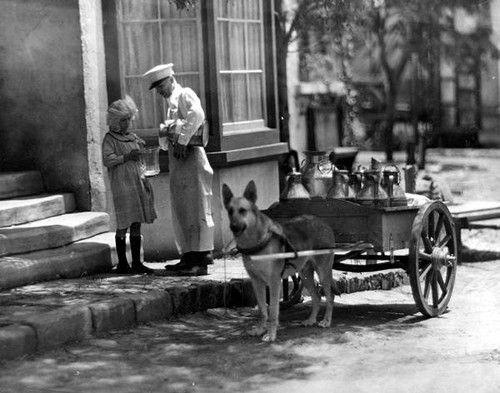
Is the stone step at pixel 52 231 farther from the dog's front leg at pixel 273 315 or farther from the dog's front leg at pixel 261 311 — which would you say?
the dog's front leg at pixel 273 315

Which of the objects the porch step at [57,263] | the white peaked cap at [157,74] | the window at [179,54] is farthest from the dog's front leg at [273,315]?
the window at [179,54]

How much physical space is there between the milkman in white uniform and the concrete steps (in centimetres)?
77

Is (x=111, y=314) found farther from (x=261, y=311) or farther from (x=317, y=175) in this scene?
(x=317, y=175)

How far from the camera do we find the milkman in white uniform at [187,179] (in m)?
9.45

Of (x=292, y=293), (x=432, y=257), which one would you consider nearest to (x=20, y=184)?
(x=292, y=293)

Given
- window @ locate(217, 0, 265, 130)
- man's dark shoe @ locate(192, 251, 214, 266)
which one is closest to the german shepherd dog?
man's dark shoe @ locate(192, 251, 214, 266)

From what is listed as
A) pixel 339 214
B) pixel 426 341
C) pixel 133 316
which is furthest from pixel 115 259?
pixel 426 341

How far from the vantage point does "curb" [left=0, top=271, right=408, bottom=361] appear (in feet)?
23.5

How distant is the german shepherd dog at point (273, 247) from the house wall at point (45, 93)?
323 cm

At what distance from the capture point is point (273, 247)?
25.4 ft

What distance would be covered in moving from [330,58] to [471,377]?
1385cm

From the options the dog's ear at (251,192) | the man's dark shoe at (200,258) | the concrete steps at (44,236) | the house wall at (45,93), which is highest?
the house wall at (45,93)

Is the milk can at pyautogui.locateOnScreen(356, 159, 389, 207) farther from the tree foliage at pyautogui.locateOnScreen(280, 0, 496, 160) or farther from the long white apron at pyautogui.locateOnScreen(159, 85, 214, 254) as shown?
the tree foliage at pyautogui.locateOnScreen(280, 0, 496, 160)

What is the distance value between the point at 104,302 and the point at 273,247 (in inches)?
55.8
